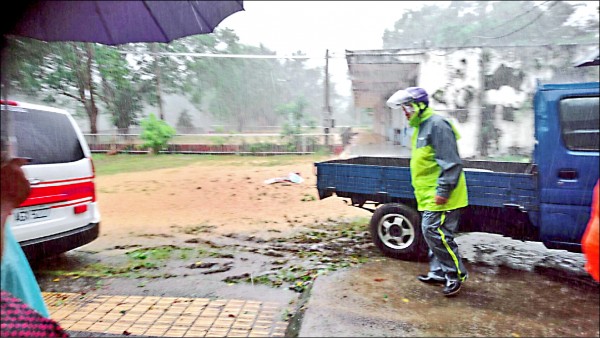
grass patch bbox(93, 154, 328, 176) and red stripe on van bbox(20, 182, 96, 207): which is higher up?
red stripe on van bbox(20, 182, 96, 207)

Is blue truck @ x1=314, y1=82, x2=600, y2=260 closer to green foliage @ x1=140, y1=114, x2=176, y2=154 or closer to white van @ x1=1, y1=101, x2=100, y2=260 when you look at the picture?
white van @ x1=1, y1=101, x2=100, y2=260

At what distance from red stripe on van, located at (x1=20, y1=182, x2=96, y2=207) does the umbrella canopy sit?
2527 mm

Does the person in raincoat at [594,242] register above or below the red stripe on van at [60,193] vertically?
above

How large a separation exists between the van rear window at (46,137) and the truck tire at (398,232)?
3196 mm

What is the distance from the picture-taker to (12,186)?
144 centimetres

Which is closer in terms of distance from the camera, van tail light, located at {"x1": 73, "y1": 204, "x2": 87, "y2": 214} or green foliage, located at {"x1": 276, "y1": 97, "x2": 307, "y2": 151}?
van tail light, located at {"x1": 73, "y1": 204, "x2": 87, "y2": 214}

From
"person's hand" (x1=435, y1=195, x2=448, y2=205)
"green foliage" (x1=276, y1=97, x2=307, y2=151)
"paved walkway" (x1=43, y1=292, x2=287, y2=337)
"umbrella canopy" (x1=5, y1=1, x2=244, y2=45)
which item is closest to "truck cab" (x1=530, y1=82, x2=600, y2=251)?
"person's hand" (x1=435, y1=195, x2=448, y2=205)

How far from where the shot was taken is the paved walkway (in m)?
3.04

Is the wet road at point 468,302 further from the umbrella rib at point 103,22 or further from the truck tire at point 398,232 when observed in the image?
the umbrella rib at point 103,22

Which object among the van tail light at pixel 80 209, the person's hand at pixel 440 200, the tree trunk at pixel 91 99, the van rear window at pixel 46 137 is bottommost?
the van tail light at pixel 80 209

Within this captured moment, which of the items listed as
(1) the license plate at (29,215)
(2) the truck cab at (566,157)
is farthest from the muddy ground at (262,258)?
(1) the license plate at (29,215)

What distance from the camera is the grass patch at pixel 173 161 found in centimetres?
1491

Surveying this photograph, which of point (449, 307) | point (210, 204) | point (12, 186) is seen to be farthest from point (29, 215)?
point (210, 204)

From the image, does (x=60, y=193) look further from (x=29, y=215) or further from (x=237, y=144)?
(x=237, y=144)
